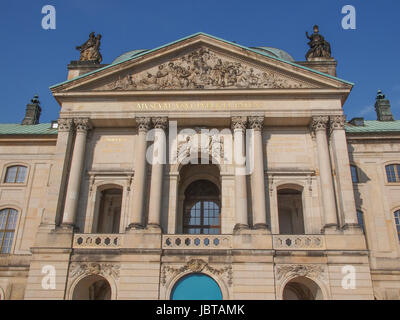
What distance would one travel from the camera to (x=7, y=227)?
105 ft

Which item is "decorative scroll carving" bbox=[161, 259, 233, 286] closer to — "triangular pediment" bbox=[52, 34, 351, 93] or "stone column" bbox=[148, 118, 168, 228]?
"stone column" bbox=[148, 118, 168, 228]

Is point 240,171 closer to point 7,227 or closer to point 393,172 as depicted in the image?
point 393,172

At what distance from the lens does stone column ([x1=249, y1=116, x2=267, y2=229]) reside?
2653cm

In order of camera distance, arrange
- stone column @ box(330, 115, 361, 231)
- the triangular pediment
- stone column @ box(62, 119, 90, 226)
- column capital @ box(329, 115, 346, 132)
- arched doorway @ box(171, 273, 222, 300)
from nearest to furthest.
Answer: arched doorway @ box(171, 273, 222, 300)
stone column @ box(330, 115, 361, 231)
stone column @ box(62, 119, 90, 226)
column capital @ box(329, 115, 346, 132)
the triangular pediment

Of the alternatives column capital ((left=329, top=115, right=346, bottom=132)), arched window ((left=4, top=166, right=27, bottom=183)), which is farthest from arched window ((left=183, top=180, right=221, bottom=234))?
arched window ((left=4, top=166, right=27, bottom=183))

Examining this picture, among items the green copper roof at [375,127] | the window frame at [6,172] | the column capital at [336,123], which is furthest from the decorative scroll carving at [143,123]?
the green copper roof at [375,127]

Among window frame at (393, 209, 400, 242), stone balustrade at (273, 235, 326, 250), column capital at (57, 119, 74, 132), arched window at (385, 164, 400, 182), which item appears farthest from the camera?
arched window at (385, 164, 400, 182)

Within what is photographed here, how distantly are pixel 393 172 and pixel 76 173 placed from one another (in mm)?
23453

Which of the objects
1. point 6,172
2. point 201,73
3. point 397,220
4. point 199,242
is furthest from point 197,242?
point 6,172

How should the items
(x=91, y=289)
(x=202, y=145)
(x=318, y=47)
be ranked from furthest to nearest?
1. (x=318, y=47)
2. (x=202, y=145)
3. (x=91, y=289)

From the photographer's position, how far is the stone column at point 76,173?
27.1 meters

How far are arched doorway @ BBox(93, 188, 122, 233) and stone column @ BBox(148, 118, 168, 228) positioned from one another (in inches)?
190

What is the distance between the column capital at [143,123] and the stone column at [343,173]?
40.8ft
